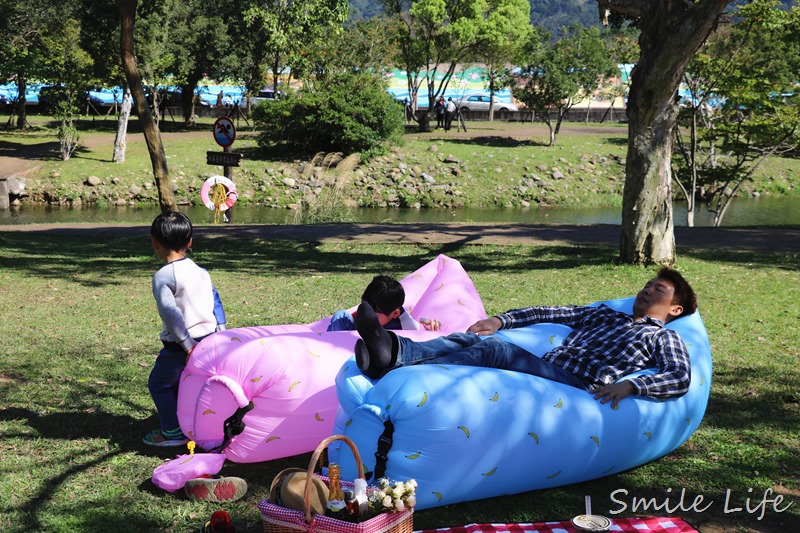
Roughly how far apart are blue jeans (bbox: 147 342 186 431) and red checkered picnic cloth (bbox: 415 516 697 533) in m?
1.77

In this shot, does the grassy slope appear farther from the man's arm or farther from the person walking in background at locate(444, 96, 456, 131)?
the man's arm

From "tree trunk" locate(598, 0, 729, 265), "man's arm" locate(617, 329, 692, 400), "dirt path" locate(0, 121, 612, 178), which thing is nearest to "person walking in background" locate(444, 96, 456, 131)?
"dirt path" locate(0, 121, 612, 178)

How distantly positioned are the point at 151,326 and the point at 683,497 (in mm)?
5369

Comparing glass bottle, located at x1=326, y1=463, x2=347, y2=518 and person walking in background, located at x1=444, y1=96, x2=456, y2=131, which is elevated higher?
person walking in background, located at x1=444, y1=96, x2=456, y2=131

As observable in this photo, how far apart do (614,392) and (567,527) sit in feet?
3.01

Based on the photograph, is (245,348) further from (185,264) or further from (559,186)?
(559,186)

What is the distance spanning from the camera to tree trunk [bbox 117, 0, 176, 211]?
11586 millimetres

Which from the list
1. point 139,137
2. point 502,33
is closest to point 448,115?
point 502,33

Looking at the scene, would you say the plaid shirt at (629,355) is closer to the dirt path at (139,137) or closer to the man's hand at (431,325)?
the man's hand at (431,325)

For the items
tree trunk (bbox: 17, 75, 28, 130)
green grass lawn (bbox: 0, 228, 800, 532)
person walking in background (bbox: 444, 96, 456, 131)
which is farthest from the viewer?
person walking in background (bbox: 444, 96, 456, 131)

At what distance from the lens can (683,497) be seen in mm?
4062

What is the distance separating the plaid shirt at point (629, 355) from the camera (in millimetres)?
4379

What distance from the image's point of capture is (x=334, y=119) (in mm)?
25969

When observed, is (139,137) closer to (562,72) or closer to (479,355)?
(562,72)
